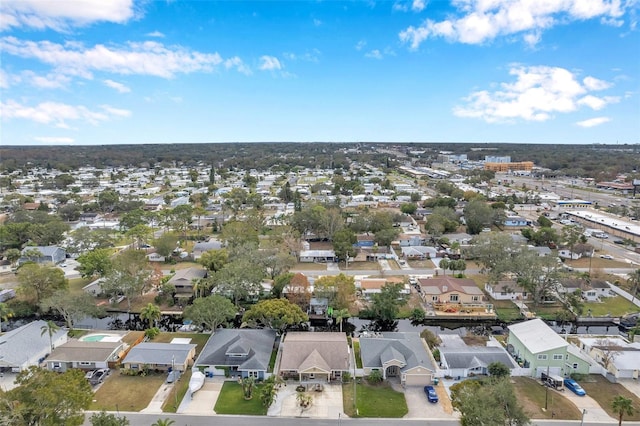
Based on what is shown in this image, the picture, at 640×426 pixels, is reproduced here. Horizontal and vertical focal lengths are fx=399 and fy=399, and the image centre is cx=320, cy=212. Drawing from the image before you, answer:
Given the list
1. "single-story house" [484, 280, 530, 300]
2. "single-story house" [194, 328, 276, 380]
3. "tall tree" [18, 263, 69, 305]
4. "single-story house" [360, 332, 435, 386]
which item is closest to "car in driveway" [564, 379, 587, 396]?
"single-story house" [360, 332, 435, 386]

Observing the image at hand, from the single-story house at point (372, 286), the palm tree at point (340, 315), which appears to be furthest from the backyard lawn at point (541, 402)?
the single-story house at point (372, 286)

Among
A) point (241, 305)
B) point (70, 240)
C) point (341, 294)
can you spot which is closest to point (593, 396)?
point (341, 294)

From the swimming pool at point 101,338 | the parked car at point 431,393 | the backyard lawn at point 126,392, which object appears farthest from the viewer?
the swimming pool at point 101,338

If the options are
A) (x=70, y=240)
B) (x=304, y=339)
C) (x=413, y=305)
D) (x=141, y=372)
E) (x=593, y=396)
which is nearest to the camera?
(x=593, y=396)

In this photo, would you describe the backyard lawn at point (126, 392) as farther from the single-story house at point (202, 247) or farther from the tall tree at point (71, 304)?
the single-story house at point (202, 247)

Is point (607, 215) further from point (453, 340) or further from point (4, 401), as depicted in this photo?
point (4, 401)

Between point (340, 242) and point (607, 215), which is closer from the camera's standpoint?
point (340, 242)

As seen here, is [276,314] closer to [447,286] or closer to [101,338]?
[101,338]

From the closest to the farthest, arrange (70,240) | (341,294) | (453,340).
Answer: (453,340) → (341,294) → (70,240)
